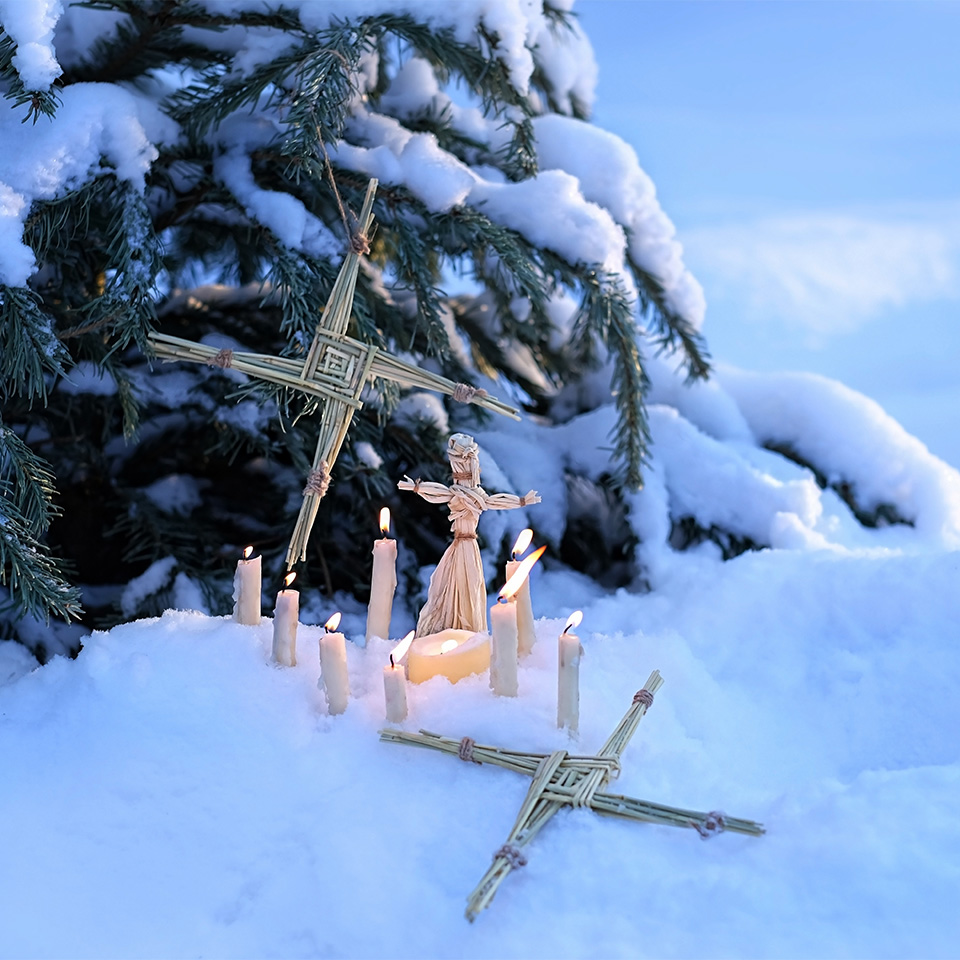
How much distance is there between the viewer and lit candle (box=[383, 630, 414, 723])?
1.16 metres

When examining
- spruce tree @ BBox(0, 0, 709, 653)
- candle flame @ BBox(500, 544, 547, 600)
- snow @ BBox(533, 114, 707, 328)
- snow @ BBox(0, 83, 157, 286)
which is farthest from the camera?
snow @ BBox(533, 114, 707, 328)

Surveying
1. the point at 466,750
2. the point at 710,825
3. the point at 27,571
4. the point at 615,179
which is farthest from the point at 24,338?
the point at 615,179

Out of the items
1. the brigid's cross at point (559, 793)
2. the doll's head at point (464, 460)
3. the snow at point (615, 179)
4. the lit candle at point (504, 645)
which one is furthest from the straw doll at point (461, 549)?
the snow at point (615, 179)

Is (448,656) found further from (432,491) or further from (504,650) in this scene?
(432,491)

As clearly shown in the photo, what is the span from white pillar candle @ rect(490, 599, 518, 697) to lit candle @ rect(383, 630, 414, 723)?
4.5 inches

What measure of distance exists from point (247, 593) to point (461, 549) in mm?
310

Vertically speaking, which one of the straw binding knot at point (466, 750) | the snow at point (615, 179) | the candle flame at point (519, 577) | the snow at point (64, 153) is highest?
the snow at point (615, 179)

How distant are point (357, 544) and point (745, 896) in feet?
4.28

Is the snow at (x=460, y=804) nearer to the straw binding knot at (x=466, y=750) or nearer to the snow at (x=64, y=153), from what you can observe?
the straw binding knot at (x=466, y=750)

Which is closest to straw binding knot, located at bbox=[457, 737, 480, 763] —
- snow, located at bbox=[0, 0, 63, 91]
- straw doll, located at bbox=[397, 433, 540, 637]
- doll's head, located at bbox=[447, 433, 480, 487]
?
straw doll, located at bbox=[397, 433, 540, 637]

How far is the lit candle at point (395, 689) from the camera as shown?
1.16 m

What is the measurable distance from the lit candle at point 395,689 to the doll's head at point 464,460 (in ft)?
0.83

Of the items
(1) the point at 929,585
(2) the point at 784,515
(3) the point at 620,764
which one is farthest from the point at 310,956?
(2) the point at 784,515

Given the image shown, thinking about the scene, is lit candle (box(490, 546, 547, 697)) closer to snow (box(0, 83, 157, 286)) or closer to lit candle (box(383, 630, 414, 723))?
lit candle (box(383, 630, 414, 723))
